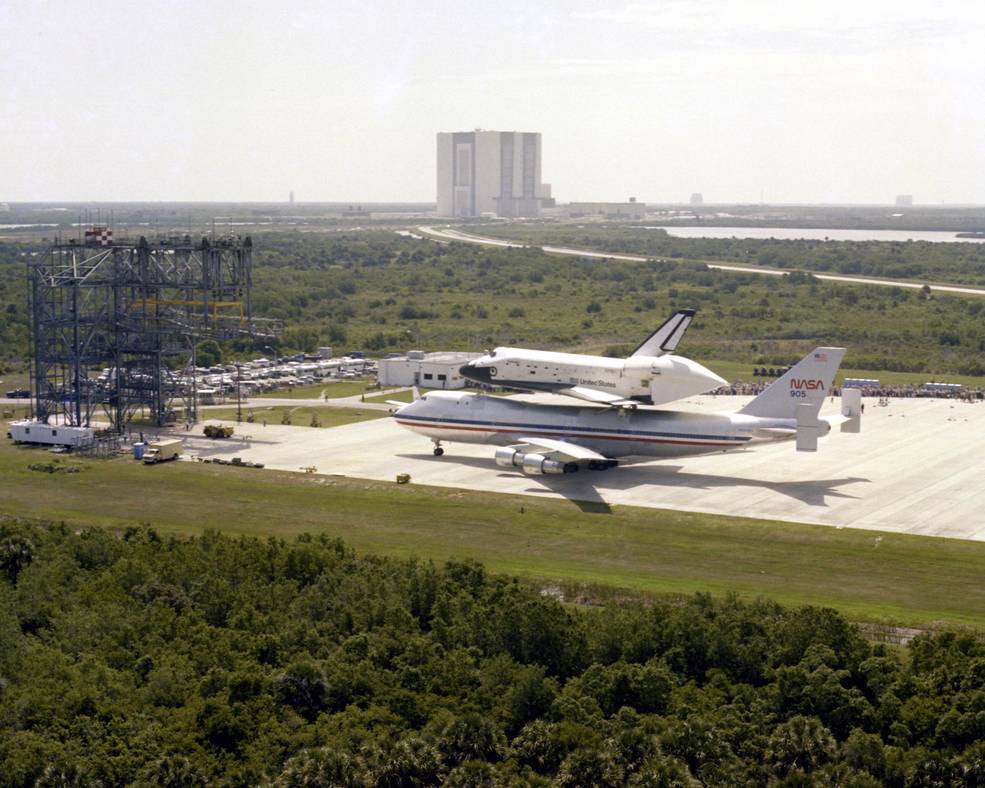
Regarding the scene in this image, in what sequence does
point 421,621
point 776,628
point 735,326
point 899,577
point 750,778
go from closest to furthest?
point 750,778 → point 776,628 → point 421,621 → point 899,577 → point 735,326

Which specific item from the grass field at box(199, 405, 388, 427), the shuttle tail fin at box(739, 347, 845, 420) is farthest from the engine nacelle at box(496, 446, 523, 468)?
the grass field at box(199, 405, 388, 427)

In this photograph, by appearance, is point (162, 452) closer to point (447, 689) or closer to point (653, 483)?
point (653, 483)

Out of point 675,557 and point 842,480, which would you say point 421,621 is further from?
point 842,480

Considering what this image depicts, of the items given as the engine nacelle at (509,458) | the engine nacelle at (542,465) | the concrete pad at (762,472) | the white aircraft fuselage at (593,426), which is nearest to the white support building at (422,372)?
the concrete pad at (762,472)

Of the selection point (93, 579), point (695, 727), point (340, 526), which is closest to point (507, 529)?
point (340, 526)

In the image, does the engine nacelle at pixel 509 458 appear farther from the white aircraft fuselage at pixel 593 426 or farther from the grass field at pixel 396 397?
the grass field at pixel 396 397

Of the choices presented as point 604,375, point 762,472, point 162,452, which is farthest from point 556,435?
point 162,452
